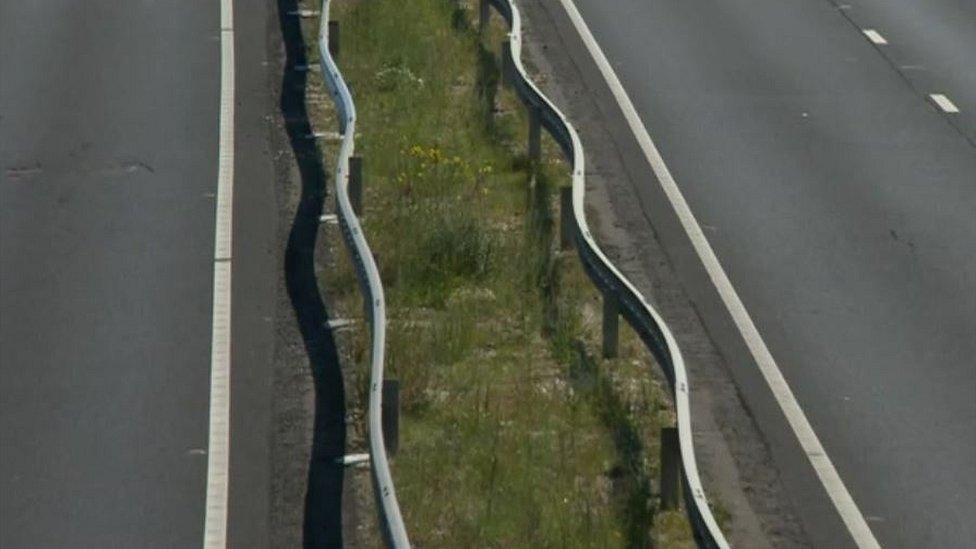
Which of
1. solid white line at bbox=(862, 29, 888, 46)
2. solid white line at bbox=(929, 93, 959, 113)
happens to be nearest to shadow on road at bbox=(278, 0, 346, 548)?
solid white line at bbox=(929, 93, 959, 113)

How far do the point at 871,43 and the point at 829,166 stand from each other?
540 cm

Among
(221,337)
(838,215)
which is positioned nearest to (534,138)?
(838,215)

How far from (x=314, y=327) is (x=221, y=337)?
705 millimetres

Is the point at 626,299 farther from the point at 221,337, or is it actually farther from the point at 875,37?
the point at 875,37

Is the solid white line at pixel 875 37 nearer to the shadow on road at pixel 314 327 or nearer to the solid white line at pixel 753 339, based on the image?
the solid white line at pixel 753 339

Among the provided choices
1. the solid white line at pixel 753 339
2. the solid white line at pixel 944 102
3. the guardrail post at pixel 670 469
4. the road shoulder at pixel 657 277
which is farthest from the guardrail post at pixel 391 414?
the solid white line at pixel 944 102

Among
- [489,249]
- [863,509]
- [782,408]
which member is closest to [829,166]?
[489,249]

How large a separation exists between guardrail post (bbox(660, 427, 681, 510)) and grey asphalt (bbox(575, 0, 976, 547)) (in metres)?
0.82

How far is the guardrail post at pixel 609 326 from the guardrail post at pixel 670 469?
2.49 metres

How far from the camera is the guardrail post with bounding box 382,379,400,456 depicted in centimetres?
1347

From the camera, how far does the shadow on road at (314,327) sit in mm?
13516

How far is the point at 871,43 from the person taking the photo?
87.0 ft

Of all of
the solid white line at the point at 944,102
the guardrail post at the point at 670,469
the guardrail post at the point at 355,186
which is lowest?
the solid white line at the point at 944,102

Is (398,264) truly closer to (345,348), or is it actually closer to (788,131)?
(345,348)
